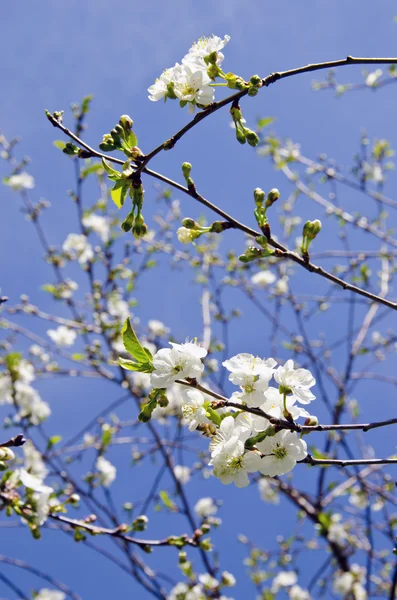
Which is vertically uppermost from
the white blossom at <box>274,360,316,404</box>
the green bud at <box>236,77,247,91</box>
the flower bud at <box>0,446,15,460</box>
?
the green bud at <box>236,77,247,91</box>

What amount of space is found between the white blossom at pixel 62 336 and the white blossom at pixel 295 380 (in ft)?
16.4

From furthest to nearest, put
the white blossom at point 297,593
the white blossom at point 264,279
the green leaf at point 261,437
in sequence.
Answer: the white blossom at point 264,279 < the white blossom at point 297,593 < the green leaf at point 261,437

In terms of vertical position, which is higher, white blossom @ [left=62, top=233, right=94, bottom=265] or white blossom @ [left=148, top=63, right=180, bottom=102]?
white blossom @ [left=62, top=233, right=94, bottom=265]

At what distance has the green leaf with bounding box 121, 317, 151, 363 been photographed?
4.39 feet

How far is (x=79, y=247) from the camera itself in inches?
200

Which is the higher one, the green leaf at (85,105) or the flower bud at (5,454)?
the green leaf at (85,105)

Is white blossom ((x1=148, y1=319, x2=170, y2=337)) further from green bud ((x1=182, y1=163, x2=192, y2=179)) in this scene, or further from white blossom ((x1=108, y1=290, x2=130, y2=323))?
green bud ((x1=182, y1=163, x2=192, y2=179))

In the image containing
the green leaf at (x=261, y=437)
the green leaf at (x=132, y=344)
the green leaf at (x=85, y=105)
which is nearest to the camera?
the green leaf at (x=261, y=437)

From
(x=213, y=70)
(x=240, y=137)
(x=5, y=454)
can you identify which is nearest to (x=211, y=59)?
(x=213, y=70)

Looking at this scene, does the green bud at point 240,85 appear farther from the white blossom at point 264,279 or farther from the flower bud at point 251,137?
the white blossom at point 264,279

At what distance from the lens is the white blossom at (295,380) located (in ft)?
4.36

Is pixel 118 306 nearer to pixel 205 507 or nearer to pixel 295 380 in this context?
pixel 205 507

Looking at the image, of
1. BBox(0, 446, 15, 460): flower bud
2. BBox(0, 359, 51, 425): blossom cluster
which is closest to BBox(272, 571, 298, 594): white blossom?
BBox(0, 359, 51, 425): blossom cluster

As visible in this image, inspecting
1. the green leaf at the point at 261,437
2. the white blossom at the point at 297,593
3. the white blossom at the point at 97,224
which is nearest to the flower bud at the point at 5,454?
the green leaf at the point at 261,437
